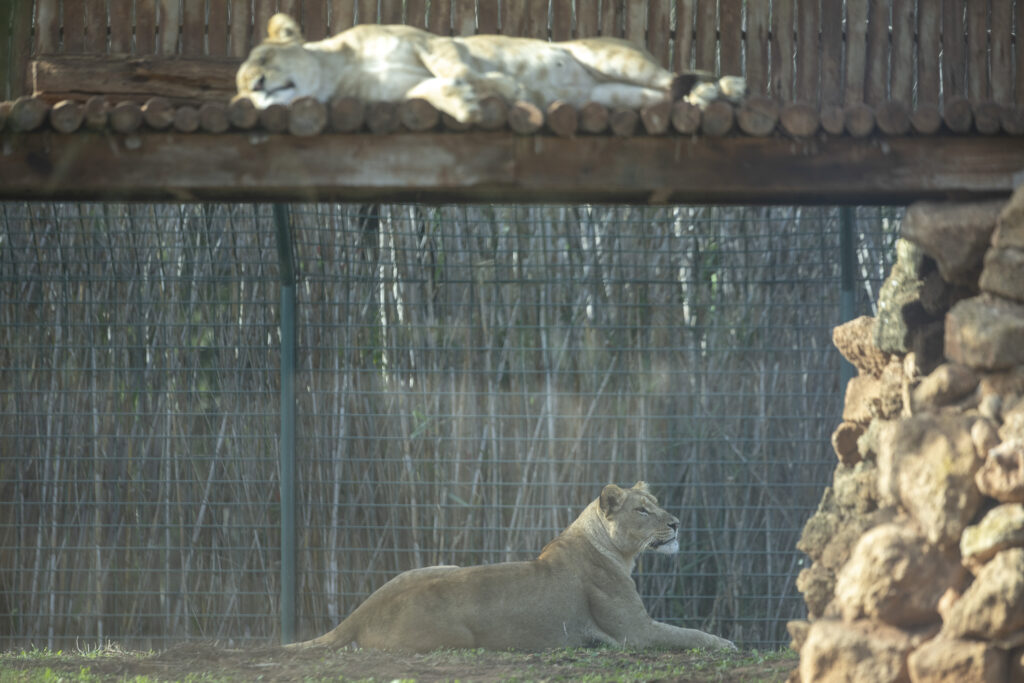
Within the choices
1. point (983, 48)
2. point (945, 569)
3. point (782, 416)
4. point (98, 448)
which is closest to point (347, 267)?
point (98, 448)

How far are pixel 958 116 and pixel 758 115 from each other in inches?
26.6

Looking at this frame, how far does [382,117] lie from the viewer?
3854 mm

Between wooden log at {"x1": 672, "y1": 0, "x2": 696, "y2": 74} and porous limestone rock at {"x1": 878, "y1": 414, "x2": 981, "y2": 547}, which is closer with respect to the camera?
porous limestone rock at {"x1": 878, "y1": 414, "x2": 981, "y2": 547}

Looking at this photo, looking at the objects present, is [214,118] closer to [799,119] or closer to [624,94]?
[624,94]

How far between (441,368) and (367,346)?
0.48m

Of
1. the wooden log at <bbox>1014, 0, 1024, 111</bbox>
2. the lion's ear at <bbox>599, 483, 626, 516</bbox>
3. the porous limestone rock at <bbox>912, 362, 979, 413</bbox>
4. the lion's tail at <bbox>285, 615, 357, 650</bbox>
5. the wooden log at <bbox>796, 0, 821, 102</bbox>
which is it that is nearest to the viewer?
the porous limestone rock at <bbox>912, 362, 979, 413</bbox>

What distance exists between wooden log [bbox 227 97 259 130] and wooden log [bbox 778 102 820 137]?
5.88 ft

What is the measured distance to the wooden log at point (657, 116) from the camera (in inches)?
152

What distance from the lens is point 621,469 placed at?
7.16 m

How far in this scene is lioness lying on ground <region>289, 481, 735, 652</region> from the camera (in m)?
5.79

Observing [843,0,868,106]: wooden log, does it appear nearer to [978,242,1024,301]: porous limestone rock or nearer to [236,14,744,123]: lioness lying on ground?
[236,14,744,123]: lioness lying on ground

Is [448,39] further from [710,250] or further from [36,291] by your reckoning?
[36,291]

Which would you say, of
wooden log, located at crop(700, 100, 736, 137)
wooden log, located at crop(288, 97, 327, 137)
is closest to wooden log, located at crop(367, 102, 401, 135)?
wooden log, located at crop(288, 97, 327, 137)

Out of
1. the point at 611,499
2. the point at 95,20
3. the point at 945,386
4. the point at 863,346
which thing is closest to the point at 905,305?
the point at 863,346
